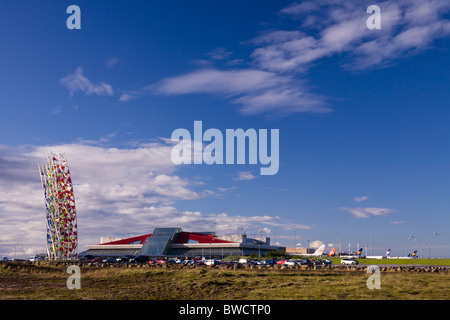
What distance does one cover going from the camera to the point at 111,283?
127ft

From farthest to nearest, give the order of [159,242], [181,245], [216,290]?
1. [159,242]
2. [181,245]
3. [216,290]

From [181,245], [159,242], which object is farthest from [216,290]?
[159,242]

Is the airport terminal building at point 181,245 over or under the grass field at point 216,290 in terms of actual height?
under

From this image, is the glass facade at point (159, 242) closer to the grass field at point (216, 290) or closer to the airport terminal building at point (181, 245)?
the airport terminal building at point (181, 245)

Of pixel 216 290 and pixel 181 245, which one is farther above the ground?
pixel 216 290

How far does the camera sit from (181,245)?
148625 millimetres

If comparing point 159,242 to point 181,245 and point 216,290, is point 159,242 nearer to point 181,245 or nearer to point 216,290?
point 181,245

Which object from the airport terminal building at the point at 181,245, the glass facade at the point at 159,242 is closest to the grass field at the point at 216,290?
the airport terminal building at the point at 181,245

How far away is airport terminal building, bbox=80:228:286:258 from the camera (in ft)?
469

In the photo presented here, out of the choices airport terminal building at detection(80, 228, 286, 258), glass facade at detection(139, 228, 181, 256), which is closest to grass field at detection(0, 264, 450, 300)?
airport terminal building at detection(80, 228, 286, 258)

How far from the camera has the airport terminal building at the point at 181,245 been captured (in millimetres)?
143000
